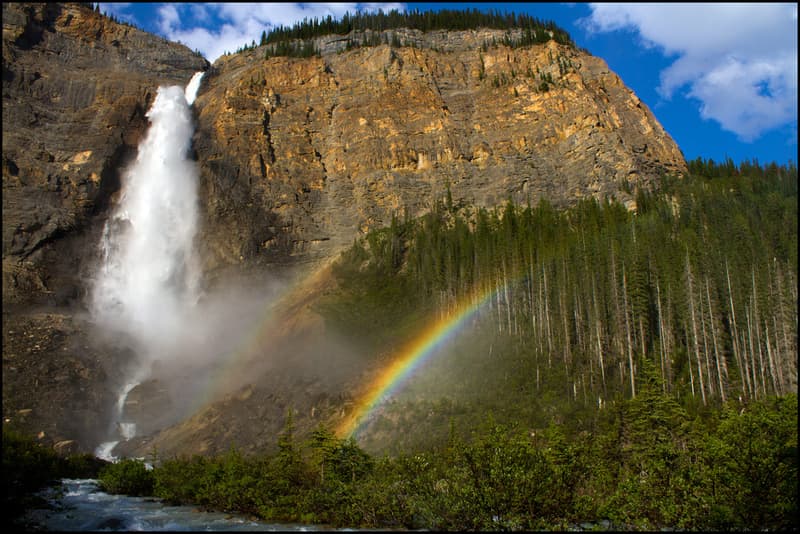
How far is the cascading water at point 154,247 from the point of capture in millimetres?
77188

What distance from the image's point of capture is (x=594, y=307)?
2140 inches

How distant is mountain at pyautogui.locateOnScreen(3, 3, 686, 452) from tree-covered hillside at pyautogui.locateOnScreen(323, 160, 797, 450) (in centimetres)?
973

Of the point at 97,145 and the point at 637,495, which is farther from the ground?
the point at 97,145

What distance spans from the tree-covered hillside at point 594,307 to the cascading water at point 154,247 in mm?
24352

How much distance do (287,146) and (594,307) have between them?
58966 millimetres

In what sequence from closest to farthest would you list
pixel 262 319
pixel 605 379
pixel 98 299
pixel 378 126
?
pixel 605 379, pixel 262 319, pixel 98 299, pixel 378 126

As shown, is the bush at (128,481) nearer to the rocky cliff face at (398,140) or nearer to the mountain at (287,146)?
the mountain at (287,146)

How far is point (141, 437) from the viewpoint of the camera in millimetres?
55281

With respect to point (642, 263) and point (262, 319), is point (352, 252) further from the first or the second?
point (642, 263)

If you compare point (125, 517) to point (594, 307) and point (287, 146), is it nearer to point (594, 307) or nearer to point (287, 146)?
point (594, 307)

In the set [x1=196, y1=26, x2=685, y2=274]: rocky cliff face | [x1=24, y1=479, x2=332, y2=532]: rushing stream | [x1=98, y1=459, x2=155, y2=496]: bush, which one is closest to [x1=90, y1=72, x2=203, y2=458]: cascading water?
[x1=196, y1=26, x2=685, y2=274]: rocky cliff face

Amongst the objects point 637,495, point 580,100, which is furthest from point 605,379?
point 580,100

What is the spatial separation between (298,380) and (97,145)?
5765 cm

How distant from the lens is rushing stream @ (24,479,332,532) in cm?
2467
